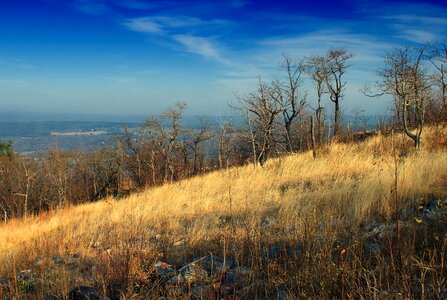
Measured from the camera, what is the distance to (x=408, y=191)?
5.02 m

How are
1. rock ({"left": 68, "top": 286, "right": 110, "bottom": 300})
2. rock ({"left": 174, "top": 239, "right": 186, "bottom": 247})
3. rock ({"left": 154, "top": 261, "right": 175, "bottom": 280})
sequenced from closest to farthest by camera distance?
rock ({"left": 68, "top": 286, "right": 110, "bottom": 300}) < rock ({"left": 154, "top": 261, "right": 175, "bottom": 280}) < rock ({"left": 174, "top": 239, "right": 186, "bottom": 247})

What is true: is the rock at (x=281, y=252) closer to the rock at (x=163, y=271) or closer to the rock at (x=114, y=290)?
the rock at (x=163, y=271)

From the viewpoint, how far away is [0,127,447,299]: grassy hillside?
102 inches

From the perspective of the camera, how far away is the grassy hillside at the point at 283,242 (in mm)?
2596

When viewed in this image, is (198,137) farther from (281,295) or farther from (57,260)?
(281,295)

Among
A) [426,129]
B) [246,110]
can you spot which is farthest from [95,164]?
[426,129]

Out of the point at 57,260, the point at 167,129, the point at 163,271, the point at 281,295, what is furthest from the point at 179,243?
the point at 167,129

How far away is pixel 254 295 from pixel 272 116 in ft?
41.3

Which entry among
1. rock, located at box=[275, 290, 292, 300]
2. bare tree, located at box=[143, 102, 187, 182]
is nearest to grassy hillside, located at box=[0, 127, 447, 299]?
rock, located at box=[275, 290, 292, 300]

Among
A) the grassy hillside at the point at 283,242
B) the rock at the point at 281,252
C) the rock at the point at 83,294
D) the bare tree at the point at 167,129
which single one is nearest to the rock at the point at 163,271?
the grassy hillside at the point at 283,242

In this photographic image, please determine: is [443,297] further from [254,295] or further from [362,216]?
[362,216]

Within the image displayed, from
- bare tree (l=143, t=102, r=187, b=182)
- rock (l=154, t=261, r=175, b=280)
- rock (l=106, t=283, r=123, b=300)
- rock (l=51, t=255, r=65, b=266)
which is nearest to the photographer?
rock (l=106, t=283, r=123, b=300)

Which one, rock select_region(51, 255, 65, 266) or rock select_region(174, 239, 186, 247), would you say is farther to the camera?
rock select_region(174, 239, 186, 247)

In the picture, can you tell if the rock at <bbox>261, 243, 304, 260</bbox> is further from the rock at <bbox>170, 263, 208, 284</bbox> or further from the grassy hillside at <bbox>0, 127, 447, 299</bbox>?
the rock at <bbox>170, 263, 208, 284</bbox>
